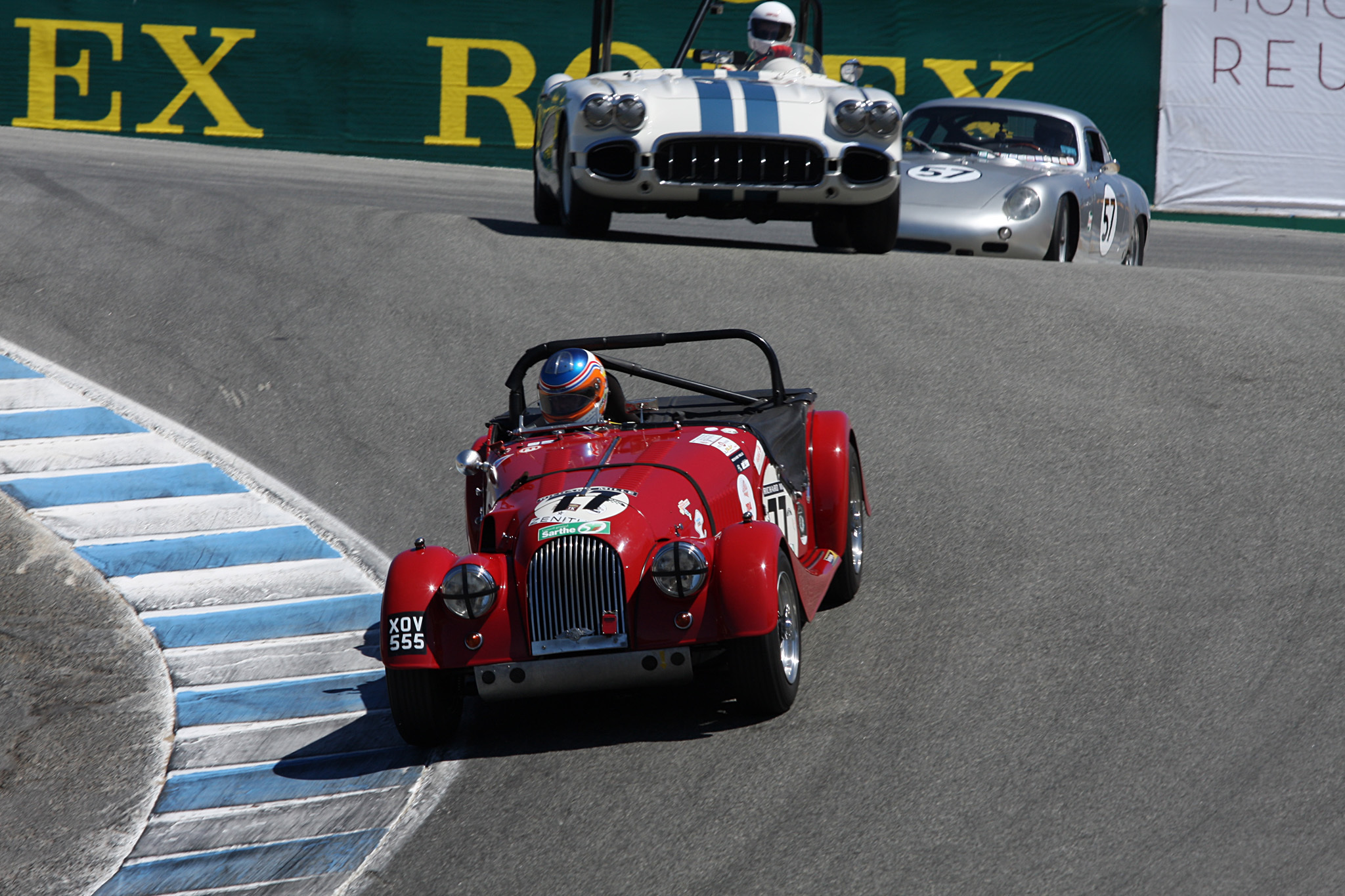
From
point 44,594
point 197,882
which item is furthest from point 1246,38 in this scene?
point 197,882

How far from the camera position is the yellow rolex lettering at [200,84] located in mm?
17344

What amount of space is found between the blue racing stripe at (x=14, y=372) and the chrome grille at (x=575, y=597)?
4929mm

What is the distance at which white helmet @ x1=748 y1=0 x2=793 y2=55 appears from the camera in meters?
11.3

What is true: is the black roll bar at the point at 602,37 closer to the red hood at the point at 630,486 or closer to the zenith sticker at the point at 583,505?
the red hood at the point at 630,486

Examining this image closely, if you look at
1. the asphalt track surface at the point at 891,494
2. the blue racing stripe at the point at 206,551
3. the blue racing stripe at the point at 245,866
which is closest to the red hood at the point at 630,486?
the asphalt track surface at the point at 891,494

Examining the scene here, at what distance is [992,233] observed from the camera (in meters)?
11.2

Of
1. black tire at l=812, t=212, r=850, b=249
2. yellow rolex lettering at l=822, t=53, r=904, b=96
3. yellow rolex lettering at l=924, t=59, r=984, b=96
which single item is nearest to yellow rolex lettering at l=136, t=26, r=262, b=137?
yellow rolex lettering at l=822, t=53, r=904, b=96

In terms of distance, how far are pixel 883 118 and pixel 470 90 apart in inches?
343

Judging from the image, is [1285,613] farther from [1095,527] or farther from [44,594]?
[44,594]

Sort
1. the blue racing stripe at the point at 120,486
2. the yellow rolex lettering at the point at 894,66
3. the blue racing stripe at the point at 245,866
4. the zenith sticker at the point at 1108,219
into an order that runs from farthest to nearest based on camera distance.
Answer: the yellow rolex lettering at the point at 894,66, the zenith sticker at the point at 1108,219, the blue racing stripe at the point at 120,486, the blue racing stripe at the point at 245,866

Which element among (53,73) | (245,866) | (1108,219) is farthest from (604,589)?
(53,73)

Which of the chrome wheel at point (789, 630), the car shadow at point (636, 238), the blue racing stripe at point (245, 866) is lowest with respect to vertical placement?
the blue racing stripe at point (245, 866)

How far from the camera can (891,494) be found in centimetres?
728

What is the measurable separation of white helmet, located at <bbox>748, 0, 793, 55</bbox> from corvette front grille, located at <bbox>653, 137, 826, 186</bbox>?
1.40 metres
